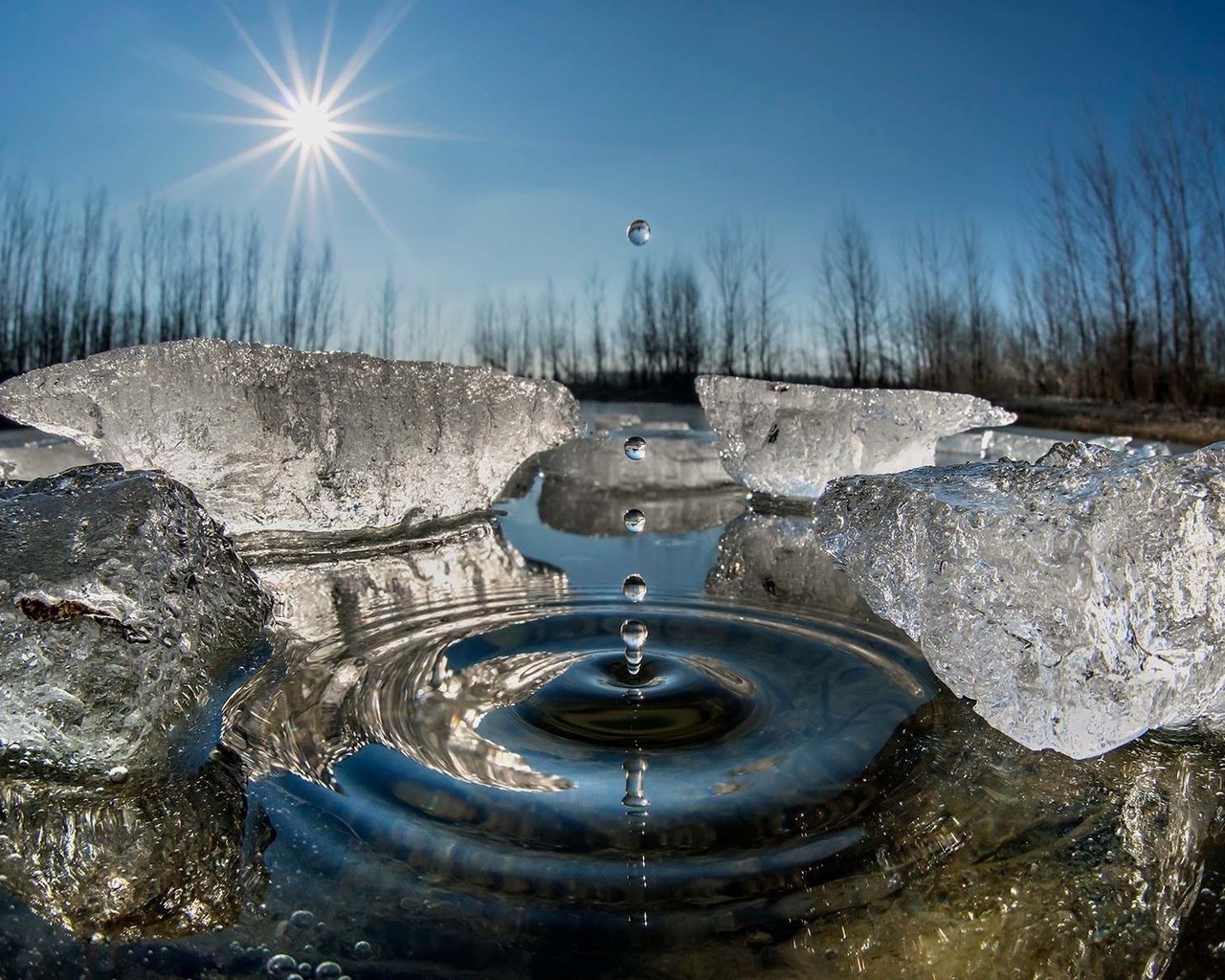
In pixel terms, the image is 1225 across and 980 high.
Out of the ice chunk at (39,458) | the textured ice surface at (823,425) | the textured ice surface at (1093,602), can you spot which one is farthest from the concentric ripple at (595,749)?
the ice chunk at (39,458)

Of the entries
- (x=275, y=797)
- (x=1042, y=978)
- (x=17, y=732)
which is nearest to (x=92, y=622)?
(x=17, y=732)

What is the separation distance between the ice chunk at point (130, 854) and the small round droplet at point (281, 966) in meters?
0.05

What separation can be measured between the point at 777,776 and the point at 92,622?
0.52 meters

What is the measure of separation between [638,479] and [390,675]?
1.56m

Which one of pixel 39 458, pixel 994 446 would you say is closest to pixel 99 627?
pixel 39 458

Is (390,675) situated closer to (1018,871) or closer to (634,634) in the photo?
(634,634)

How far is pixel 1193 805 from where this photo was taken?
61 centimetres

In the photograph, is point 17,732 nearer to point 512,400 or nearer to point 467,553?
point 467,553

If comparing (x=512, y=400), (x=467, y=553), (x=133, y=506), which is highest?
(x=512, y=400)

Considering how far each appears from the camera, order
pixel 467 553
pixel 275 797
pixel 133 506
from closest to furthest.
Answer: pixel 275 797 < pixel 133 506 < pixel 467 553

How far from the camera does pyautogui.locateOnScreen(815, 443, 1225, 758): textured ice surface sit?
670 millimetres

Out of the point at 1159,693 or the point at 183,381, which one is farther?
the point at 183,381

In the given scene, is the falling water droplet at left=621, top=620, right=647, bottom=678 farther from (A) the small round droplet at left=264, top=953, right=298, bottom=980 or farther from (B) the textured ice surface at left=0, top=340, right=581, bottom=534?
(B) the textured ice surface at left=0, top=340, right=581, bottom=534

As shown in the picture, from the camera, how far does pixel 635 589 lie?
115 centimetres
